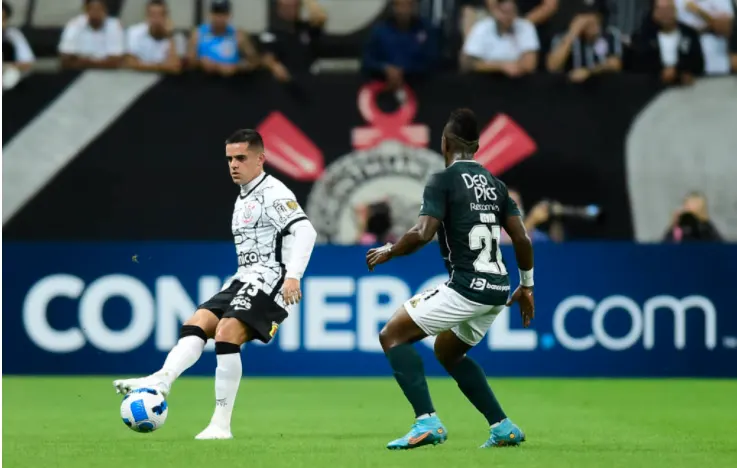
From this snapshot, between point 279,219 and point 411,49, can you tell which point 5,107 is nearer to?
point 411,49

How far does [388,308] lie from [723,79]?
5527 millimetres

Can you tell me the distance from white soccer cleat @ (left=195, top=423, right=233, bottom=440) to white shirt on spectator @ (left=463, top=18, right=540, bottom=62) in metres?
9.09

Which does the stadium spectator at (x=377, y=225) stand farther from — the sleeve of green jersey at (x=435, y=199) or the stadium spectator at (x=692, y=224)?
the sleeve of green jersey at (x=435, y=199)

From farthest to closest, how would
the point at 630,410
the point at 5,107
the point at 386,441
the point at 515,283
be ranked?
the point at 5,107, the point at 515,283, the point at 630,410, the point at 386,441

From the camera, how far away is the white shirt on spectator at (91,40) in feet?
55.9

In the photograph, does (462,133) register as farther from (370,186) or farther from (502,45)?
(502,45)

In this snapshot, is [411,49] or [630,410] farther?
[411,49]

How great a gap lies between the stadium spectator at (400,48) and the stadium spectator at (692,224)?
11.2ft

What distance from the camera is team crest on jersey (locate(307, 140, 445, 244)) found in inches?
672

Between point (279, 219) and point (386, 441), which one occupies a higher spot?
→ point (279, 219)

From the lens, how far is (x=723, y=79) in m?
17.3

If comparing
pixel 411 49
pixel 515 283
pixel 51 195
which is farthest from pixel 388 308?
pixel 51 195

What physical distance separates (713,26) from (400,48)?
13.2 feet

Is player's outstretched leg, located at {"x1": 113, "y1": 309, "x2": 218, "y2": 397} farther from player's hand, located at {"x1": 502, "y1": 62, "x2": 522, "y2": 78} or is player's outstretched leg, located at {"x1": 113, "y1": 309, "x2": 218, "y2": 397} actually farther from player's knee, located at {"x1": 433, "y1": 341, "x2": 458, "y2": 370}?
player's hand, located at {"x1": 502, "y1": 62, "x2": 522, "y2": 78}
